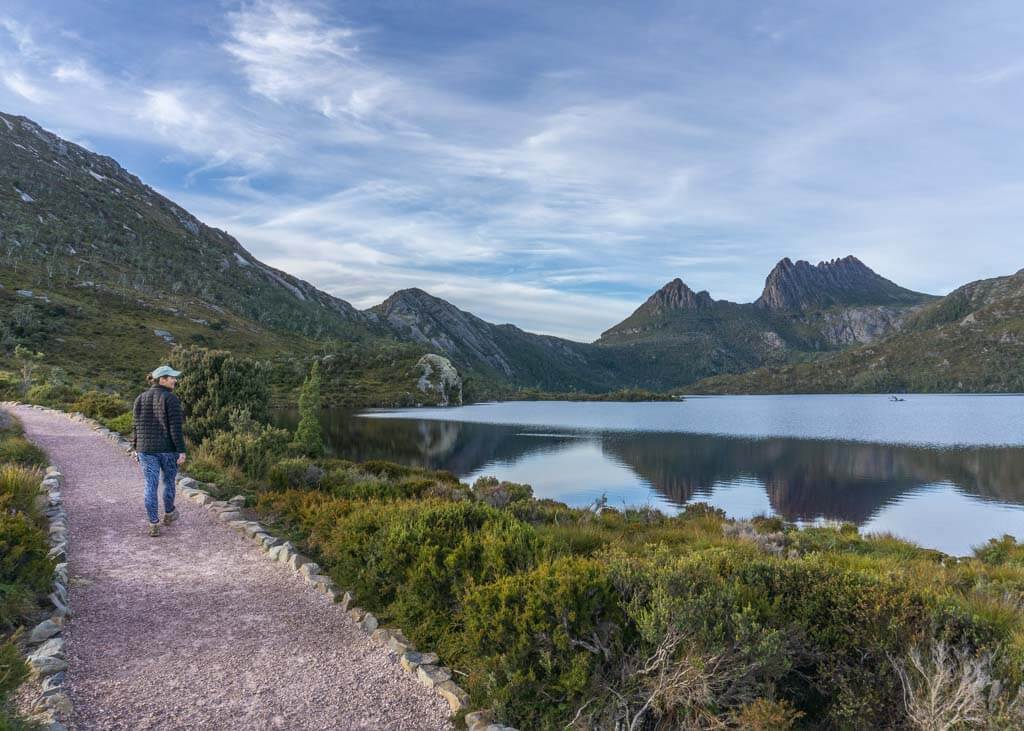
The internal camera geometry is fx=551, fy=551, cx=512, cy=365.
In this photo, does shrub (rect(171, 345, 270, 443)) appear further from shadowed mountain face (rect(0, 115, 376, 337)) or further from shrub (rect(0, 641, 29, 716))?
shadowed mountain face (rect(0, 115, 376, 337))

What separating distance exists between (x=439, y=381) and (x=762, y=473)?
329 ft

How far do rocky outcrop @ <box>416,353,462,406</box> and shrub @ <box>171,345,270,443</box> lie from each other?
99.1 meters

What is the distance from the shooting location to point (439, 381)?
13112cm

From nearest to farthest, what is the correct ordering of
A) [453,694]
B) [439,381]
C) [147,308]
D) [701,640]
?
[701,640], [453,694], [147,308], [439,381]

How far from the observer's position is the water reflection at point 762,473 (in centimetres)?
2608

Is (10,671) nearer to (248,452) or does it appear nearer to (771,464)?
(248,452)

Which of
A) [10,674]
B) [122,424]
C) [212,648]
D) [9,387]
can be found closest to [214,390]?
[122,424]

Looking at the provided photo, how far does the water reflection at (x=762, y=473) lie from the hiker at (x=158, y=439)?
67.6 feet

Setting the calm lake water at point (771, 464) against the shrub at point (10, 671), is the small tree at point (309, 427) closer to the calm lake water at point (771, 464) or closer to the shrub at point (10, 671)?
the calm lake water at point (771, 464)

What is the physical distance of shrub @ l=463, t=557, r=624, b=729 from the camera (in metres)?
5.02

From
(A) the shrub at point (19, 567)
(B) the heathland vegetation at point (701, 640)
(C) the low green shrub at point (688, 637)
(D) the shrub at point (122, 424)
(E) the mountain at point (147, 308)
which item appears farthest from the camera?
(E) the mountain at point (147, 308)

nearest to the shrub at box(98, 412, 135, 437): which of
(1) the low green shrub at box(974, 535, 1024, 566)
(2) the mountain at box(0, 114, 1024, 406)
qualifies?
(1) the low green shrub at box(974, 535, 1024, 566)

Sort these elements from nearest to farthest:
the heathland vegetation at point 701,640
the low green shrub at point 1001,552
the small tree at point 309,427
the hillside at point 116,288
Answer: the heathland vegetation at point 701,640 < the low green shrub at point 1001,552 < the small tree at point 309,427 < the hillside at point 116,288

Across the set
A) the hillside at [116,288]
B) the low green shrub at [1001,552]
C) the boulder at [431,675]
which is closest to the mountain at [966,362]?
the hillside at [116,288]
